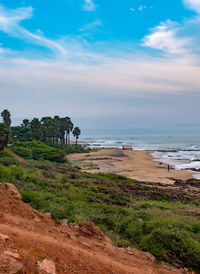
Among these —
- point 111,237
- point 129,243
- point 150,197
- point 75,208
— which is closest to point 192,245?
point 129,243

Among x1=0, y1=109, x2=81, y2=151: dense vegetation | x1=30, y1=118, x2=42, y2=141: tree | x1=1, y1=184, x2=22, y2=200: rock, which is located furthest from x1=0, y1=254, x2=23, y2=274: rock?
x1=30, y1=118, x2=42, y2=141: tree

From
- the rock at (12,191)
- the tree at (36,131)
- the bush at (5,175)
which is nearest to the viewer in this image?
the rock at (12,191)

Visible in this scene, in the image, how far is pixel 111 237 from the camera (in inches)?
352

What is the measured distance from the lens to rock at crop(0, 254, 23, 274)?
425 cm

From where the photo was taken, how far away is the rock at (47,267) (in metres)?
4.94

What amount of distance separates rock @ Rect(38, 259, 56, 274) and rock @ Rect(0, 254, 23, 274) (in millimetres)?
641

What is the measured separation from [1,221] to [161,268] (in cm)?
558

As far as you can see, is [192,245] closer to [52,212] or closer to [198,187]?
[52,212]

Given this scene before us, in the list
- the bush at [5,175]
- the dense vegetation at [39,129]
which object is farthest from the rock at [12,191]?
the dense vegetation at [39,129]

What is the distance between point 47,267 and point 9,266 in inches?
41.6

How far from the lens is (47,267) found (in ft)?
16.8

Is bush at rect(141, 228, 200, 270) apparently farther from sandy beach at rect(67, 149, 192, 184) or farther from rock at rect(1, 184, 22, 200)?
sandy beach at rect(67, 149, 192, 184)

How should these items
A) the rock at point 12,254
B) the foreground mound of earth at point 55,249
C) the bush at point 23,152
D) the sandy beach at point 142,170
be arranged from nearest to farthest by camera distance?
the rock at point 12,254 → the foreground mound of earth at point 55,249 → the sandy beach at point 142,170 → the bush at point 23,152

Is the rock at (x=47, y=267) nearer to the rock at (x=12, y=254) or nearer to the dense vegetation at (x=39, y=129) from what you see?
the rock at (x=12, y=254)
